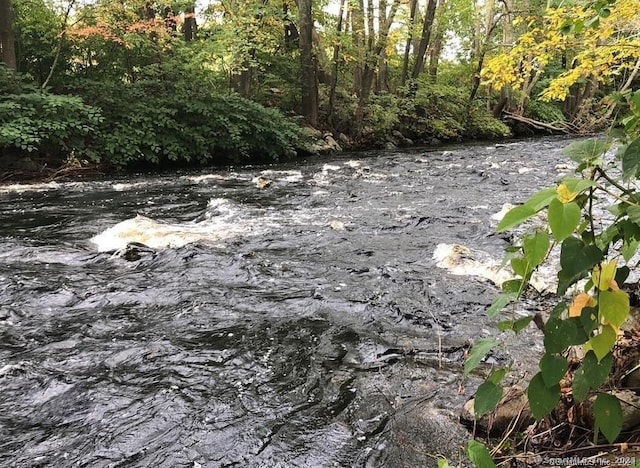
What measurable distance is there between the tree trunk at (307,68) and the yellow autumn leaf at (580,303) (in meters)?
15.9

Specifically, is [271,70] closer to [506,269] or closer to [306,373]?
[506,269]

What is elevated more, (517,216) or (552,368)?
(517,216)

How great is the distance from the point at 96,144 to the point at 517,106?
20096 millimetres

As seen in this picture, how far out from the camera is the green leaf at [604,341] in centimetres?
118

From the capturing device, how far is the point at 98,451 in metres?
2.44

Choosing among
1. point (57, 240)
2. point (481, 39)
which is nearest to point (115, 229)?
point (57, 240)

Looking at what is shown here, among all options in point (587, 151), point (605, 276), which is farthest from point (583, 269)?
point (587, 151)

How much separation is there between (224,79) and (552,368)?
17.2 metres

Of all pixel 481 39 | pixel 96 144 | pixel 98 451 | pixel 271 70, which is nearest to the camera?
pixel 98 451

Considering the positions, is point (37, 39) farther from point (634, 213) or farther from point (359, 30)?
point (634, 213)

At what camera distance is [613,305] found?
1156mm

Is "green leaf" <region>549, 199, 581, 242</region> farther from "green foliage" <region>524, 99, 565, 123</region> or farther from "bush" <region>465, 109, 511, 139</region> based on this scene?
"green foliage" <region>524, 99, 565, 123</region>

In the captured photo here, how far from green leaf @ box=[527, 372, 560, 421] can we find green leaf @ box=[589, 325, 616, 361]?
14 cm

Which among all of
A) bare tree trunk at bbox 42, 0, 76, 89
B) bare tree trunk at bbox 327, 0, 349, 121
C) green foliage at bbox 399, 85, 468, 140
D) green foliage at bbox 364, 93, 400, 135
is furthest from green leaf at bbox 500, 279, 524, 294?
green foliage at bbox 399, 85, 468, 140
